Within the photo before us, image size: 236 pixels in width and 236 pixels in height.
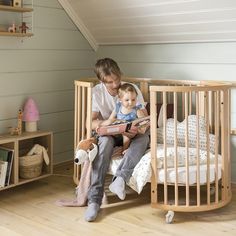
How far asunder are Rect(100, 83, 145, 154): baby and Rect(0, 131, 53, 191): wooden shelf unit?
58 cm

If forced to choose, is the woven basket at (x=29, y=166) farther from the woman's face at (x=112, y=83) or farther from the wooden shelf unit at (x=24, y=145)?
the woman's face at (x=112, y=83)

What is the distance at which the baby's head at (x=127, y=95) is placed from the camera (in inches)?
107

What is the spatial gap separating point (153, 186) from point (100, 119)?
0.71 m

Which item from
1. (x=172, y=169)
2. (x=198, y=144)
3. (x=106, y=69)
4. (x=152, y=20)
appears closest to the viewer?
(x=198, y=144)

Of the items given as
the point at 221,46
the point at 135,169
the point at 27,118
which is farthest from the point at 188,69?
the point at 27,118

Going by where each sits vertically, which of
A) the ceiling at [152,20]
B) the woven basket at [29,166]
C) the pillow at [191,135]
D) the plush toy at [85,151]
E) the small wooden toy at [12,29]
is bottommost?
the woven basket at [29,166]

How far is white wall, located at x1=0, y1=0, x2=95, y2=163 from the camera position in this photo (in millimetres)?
3115

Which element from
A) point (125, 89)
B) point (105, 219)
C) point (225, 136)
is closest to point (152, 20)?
point (125, 89)

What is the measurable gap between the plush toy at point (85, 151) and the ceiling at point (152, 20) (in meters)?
1.10

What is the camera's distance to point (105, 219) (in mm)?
2475

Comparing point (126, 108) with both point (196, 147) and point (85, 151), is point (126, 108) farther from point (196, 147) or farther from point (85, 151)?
point (196, 147)

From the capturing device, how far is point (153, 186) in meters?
2.51

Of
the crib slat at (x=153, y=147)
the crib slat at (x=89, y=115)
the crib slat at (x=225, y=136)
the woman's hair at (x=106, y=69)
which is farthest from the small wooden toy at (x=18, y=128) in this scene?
the crib slat at (x=225, y=136)

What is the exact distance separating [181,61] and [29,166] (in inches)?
56.4
